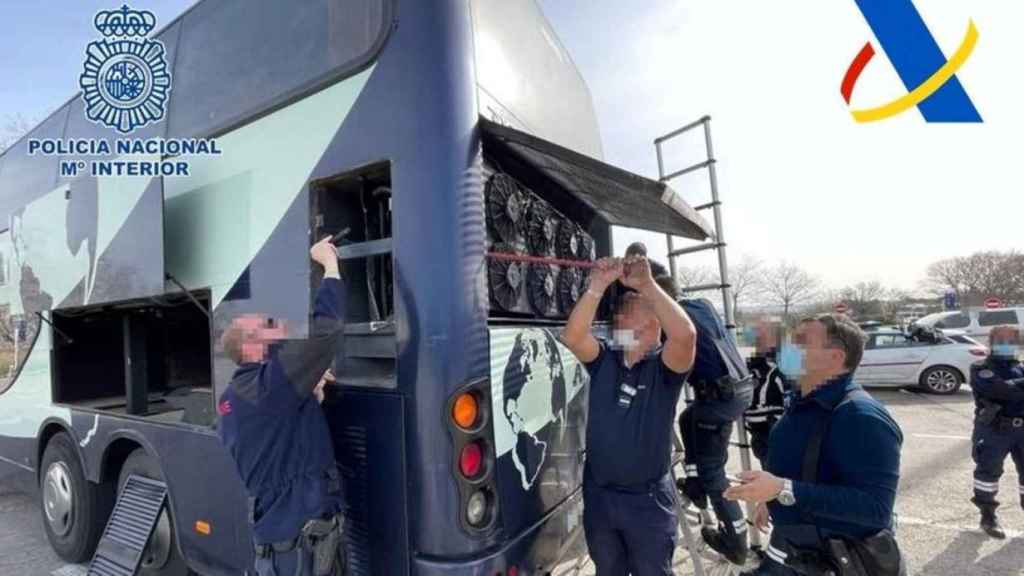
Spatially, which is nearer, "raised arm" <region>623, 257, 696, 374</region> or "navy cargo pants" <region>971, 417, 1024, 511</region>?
"raised arm" <region>623, 257, 696, 374</region>

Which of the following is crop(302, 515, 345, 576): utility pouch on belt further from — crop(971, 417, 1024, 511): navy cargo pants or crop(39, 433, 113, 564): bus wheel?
crop(971, 417, 1024, 511): navy cargo pants

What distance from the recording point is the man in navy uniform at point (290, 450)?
206 cm

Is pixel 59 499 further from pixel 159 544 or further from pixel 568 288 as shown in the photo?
pixel 568 288

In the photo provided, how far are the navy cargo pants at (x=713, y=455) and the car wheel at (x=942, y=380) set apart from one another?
10803 millimetres

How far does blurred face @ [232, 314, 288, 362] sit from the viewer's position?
7.20 ft

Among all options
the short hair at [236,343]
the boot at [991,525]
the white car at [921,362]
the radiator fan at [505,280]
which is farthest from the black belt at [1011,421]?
the white car at [921,362]

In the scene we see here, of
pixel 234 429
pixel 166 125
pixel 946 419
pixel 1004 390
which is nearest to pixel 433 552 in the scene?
pixel 234 429

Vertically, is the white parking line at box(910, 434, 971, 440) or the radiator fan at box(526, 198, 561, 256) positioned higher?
the radiator fan at box(526, 198, 561, 256)

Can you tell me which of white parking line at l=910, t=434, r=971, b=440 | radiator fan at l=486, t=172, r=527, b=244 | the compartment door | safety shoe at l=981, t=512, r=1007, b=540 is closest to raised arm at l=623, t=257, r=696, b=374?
radiator fan at l=486, t=172, r=527, b=244

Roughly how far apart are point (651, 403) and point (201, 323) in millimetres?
4453

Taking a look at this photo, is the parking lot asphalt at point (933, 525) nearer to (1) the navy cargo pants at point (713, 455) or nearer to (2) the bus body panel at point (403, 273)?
(1) the navy cargo pants at point (713, 455)

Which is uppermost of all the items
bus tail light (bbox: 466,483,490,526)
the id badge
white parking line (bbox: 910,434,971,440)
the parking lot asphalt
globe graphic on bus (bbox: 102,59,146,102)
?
globe graphic on bus (bbox: 102,59,146,102)

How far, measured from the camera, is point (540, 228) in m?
3.02

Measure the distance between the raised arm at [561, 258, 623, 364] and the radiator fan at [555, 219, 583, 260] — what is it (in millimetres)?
1011
